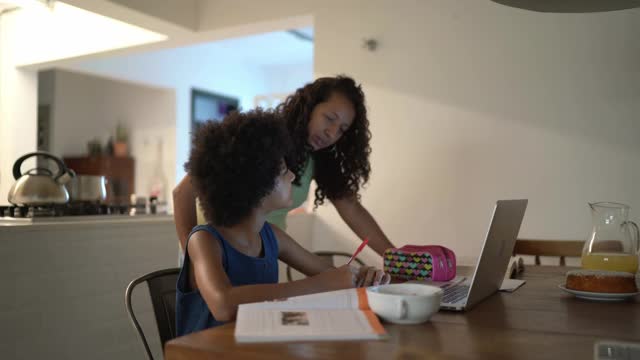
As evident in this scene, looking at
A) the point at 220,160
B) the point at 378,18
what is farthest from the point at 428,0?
the point at 220,160

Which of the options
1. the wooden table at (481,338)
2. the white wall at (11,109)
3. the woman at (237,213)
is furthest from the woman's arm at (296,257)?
the white wall at (11,109)

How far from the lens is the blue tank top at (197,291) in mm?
1156

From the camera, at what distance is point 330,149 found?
79.6 inches

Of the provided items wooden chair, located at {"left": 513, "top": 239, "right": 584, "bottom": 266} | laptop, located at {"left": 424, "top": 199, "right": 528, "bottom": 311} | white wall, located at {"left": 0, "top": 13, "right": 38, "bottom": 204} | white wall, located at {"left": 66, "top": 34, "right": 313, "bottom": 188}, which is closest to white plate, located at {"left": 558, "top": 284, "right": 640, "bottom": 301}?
laptop, located at {"left": 424, "top": 199, "right": 528, "bottom": 311}

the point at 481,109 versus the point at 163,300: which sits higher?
the point at 481,109

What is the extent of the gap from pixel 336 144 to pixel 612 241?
3.22 ft

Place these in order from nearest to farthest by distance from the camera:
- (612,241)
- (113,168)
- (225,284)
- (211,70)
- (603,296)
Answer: (225,284)
(603,296)
(612,241)
(113,168)
(211,70)

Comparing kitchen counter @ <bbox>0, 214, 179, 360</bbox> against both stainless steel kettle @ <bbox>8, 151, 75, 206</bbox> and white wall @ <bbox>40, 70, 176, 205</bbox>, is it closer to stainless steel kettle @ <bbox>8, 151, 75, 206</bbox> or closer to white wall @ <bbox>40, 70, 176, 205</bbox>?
stainless steel kettle @ <bbox>8, 151, 75, 206</bbox>

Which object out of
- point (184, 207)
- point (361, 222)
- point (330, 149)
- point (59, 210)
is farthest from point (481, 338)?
point (59, 210)

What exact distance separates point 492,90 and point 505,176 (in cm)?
41

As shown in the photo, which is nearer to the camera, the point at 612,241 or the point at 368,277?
the point at 368,277

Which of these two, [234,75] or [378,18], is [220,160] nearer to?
[378,18]

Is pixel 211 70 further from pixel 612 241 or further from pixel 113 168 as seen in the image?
pixel 612 241

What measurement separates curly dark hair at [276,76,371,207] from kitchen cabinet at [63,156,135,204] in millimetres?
4196
